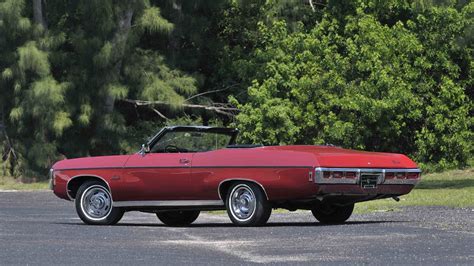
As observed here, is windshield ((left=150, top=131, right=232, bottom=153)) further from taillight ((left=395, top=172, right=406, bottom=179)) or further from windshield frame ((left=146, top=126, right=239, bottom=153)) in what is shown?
taillight ((left=395, top=172, right=406, bottom=179))

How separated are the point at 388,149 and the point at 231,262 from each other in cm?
3462

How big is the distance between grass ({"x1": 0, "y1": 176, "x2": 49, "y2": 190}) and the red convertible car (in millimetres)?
23840

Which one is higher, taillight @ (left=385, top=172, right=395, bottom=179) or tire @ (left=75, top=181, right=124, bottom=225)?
taillight @ (left=385, top=172, right=395, bottom=179)

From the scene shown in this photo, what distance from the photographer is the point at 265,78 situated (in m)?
48.3

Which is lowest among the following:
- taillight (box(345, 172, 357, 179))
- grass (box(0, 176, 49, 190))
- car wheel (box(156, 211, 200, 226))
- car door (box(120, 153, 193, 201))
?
grass (box(0, 176, 49, 190))

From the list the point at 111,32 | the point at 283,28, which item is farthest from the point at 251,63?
the point at 111,32

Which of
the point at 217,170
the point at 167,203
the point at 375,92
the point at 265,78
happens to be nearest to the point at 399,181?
the point at 217,170

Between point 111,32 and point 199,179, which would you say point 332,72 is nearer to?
point 111,32

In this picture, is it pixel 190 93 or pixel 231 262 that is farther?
pixel 190 93

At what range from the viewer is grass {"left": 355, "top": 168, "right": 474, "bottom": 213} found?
24.1 metres

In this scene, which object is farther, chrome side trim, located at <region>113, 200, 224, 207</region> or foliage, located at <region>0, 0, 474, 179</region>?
foliage, located at <region>0, 0, 474, 179</region>

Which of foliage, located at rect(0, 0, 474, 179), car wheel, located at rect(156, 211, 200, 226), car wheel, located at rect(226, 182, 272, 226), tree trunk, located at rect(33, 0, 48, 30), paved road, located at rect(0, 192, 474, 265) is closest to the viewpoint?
paved road, located at rect(0, 192, 474, 265)

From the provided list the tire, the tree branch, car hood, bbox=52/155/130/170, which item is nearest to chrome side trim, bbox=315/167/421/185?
car hood, bbox=52/155/130/170

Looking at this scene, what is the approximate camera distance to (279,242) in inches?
587
